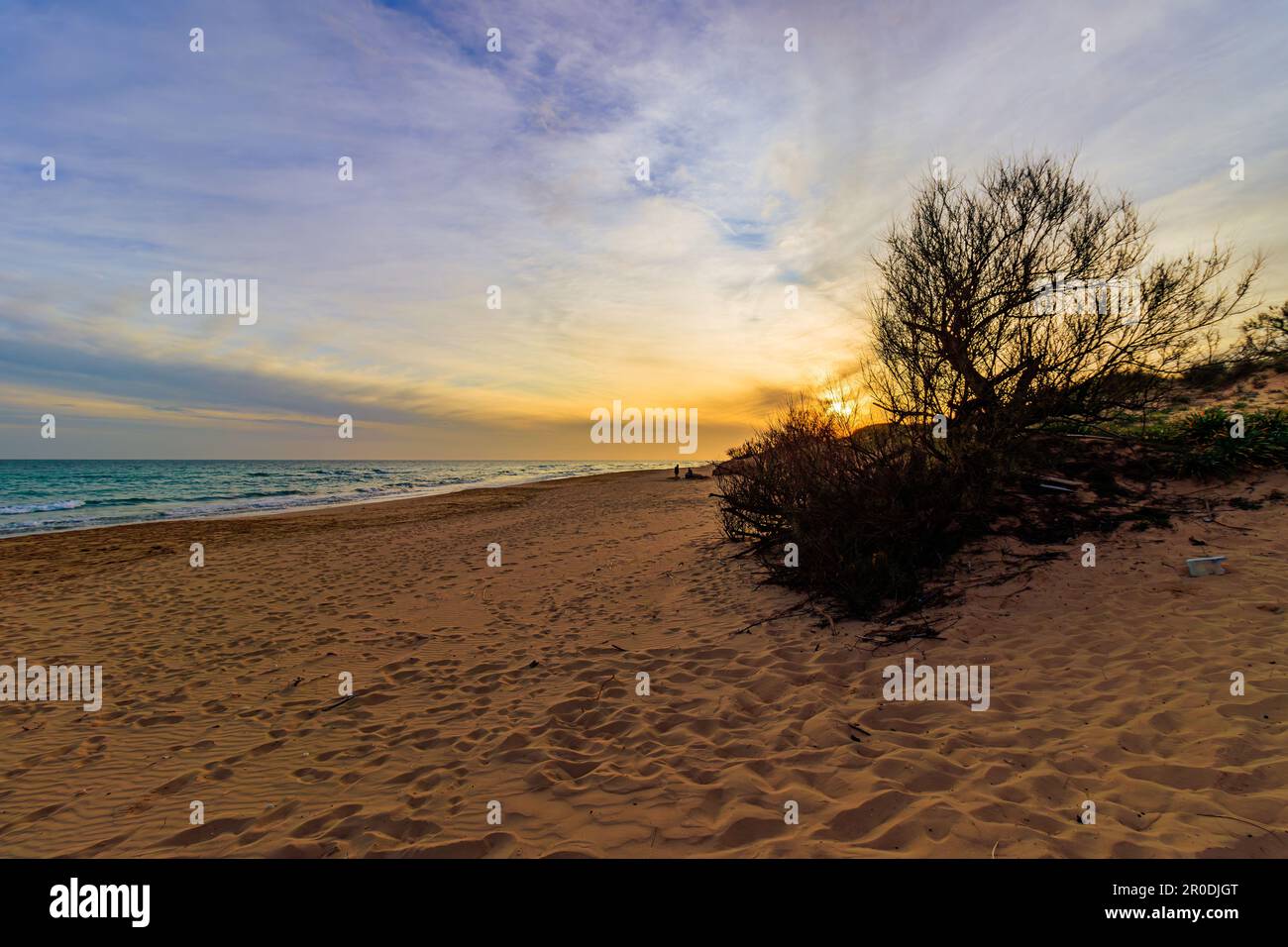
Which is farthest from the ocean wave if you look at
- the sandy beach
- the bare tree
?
the bare tree

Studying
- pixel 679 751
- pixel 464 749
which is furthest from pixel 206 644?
pixel 679 751

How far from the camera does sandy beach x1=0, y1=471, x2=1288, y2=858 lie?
3.28 m

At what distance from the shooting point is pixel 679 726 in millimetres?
4793

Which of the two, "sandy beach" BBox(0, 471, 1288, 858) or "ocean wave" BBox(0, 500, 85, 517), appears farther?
"ocean wave" BBox(0, 500, 85, 517)

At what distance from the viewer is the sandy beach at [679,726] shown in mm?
3277

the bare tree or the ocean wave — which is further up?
the bare tree

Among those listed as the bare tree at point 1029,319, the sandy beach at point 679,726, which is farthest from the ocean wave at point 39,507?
the bare tree at point 1029,319

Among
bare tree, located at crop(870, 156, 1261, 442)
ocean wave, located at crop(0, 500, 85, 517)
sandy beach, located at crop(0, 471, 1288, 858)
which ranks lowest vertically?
sandy beach, located at crop(0, 471, 1288, 858)

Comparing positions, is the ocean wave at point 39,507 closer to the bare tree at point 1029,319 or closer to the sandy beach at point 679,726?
the sandy beach at point 679,726

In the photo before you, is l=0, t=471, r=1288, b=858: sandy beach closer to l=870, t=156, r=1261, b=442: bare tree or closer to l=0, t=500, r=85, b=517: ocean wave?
l=870, t=156, r=1261, b=442: bare tree

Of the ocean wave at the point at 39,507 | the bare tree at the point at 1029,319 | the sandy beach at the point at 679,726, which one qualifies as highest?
the bare tree at the point at 1029,319

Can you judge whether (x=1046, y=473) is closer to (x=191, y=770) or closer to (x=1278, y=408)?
(x=1278, y=408)

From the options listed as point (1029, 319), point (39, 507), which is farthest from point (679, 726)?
point (39, 507)
